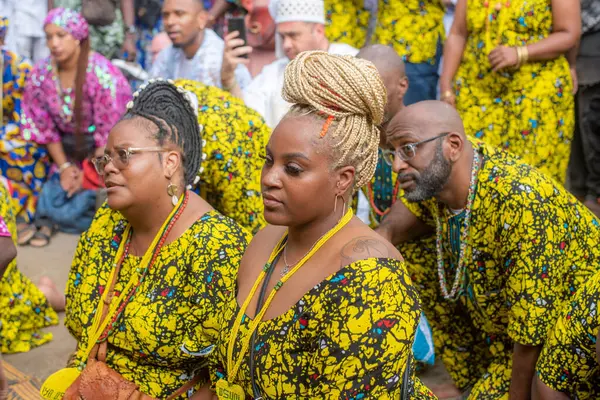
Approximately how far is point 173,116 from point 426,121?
1.14m

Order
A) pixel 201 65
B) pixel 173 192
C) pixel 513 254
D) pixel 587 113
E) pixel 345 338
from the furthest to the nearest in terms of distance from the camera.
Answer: pixel 201 65 → pixel 587 113 → pixel 513 254 → pixel 173 192 → pixel 345 338

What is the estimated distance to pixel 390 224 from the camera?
4020 millimetres

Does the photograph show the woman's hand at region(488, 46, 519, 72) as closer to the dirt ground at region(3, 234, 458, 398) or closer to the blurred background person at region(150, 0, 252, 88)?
the dirt ground at region(3, 234, 458, 398)

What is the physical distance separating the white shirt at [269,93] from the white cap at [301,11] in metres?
0.24

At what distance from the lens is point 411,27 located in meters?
5.56

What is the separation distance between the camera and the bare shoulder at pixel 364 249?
228cm

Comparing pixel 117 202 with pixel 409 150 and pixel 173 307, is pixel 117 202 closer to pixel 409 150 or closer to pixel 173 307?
pixel 173 307

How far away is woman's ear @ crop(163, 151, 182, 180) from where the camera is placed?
3.20 m

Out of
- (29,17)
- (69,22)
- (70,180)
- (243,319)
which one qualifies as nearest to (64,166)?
(70,180)

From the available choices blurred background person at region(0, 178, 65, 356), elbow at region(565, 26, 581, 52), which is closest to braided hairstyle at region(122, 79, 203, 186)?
blurred background person at region(0, 178, 65, 356)

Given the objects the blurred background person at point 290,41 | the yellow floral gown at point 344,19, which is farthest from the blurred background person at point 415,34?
the yellow floral gown at point 344,19

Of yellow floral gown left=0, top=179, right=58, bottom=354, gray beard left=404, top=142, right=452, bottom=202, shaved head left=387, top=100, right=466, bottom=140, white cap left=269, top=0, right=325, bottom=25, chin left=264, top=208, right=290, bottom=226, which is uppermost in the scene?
white cap left=269, top=0, right=325, bottom=25

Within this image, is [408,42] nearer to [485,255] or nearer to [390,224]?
[390,224]

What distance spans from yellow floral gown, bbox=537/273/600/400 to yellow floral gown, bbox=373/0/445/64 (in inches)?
124
